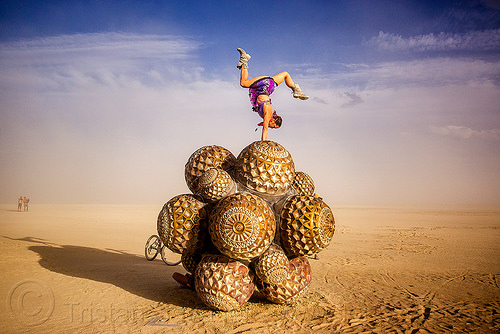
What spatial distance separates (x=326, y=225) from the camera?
516 centimetres

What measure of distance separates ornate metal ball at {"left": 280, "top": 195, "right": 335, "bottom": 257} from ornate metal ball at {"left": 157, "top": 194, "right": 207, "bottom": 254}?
1.46m

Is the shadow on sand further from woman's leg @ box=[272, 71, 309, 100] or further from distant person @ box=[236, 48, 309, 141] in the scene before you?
woman's leg @ box=[272, 71, 309, 100]

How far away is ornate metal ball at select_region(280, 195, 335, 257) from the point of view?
5121 millimetres

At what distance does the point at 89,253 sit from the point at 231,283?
8.34 meters

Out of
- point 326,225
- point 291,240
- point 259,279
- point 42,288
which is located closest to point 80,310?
point 42,288

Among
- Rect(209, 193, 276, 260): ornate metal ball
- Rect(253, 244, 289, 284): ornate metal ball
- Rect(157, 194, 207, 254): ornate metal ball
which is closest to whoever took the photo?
Rect(209, 193, 276, 260): ornate metal ball

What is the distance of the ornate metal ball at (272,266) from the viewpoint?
16.6 feet

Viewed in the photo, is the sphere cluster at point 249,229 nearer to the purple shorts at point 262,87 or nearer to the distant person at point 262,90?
the distant person at point 262,90

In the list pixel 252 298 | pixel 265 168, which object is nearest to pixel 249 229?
pixel 265 168

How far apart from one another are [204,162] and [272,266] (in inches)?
92.5

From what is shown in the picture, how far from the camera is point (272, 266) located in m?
5.04

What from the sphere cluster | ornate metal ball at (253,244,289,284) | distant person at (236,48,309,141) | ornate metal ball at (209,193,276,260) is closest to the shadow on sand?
the sphere cluster

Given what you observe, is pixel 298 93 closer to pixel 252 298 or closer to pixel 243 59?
pixel 243 59

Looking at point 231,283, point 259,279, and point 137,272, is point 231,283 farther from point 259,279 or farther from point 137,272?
point 137,272
